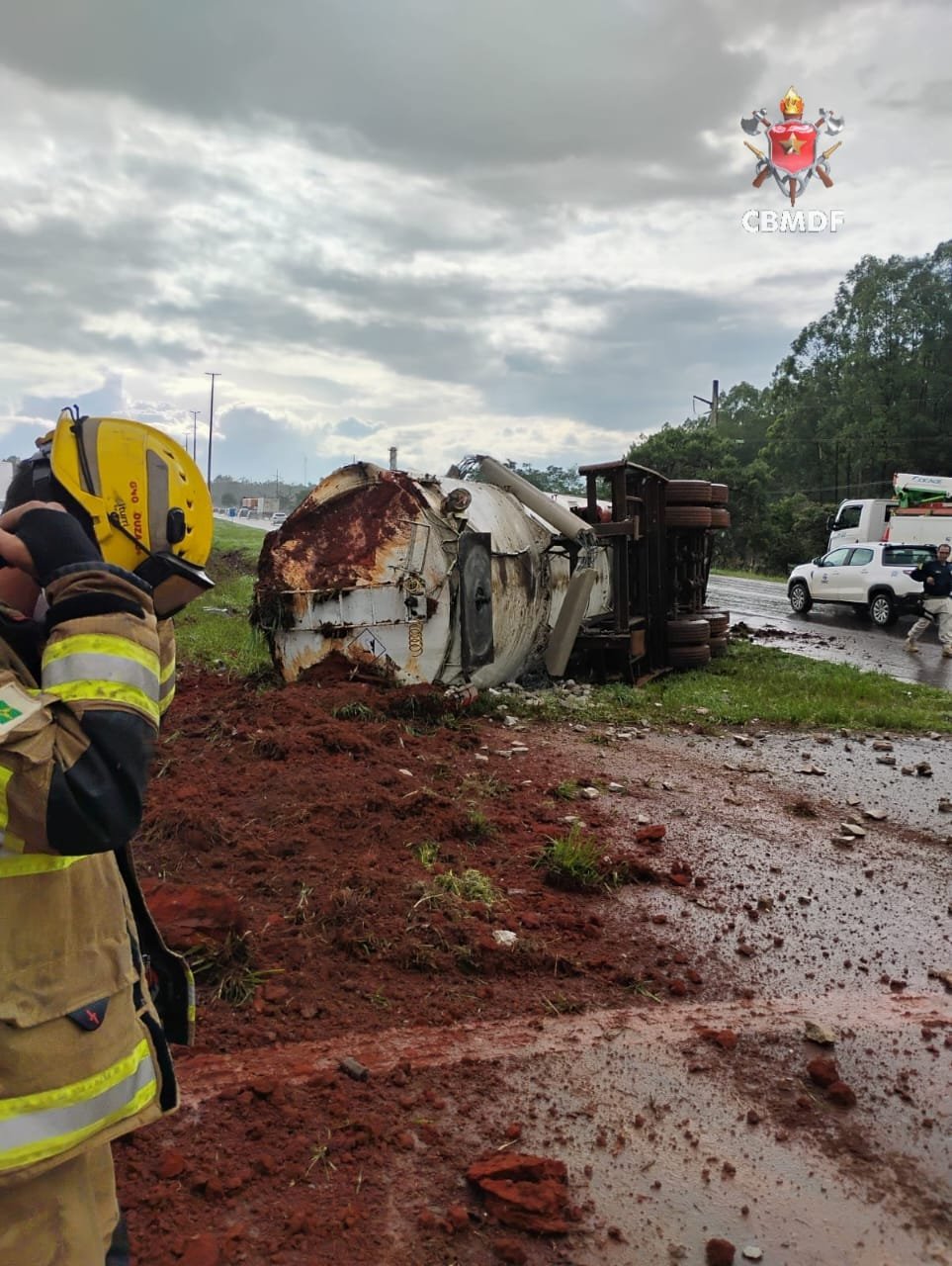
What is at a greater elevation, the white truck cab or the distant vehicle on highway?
the white truck cab

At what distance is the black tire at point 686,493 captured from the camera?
9781 millimetres

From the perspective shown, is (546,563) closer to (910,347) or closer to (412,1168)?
(412,1168)

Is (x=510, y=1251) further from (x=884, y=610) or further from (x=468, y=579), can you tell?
(x=884, y=610)

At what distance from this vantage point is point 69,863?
55.1 inches

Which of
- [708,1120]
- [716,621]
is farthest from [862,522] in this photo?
[708,1120]

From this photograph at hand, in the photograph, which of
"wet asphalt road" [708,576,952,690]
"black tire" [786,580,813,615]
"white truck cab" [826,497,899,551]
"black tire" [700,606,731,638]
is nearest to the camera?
"black tire" [700,606,731,638]

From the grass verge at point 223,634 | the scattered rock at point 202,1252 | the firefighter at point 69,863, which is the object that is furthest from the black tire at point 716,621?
the firefighter at point 69,863

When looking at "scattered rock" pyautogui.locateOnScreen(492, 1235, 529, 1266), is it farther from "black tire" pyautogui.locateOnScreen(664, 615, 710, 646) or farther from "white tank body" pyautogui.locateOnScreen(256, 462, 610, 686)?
"black tire" pyautogui.locateOnScreen(664, 615, 710, 646)

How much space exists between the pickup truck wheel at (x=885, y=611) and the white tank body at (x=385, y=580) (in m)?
11.4

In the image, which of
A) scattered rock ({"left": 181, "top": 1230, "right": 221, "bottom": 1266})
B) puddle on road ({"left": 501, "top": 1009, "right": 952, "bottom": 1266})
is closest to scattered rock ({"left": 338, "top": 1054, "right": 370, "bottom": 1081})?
puddle on road ({"left": 501, "top": 1009, "right": 952, "bottom": 1266})

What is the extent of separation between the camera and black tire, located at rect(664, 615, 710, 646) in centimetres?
960

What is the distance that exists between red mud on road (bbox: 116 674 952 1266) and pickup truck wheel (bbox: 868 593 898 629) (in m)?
12.6

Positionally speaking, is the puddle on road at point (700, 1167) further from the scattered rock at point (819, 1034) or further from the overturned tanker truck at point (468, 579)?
the overturned tanker truck at point (468, 579)

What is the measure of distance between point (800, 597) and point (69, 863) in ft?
59.8
